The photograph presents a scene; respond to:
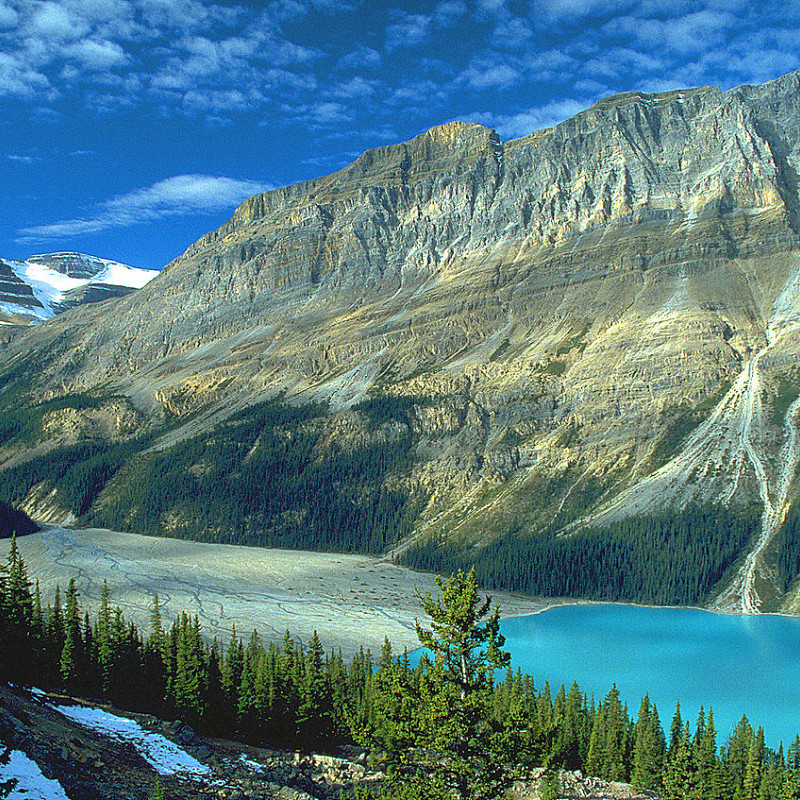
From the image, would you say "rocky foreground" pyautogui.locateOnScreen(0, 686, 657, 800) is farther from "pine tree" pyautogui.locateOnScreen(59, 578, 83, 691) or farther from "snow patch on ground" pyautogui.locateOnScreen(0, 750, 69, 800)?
"pine tree" pyautogui.locateOnScreen(59, 578, 83, 691)

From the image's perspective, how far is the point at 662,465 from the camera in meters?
127

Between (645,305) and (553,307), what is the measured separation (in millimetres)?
22841

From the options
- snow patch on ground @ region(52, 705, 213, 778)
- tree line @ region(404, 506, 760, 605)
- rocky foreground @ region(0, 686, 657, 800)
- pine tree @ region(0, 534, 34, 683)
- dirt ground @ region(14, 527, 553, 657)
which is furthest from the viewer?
tree line @ region(404, 506, 760, 605)

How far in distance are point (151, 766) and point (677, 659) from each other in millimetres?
64190

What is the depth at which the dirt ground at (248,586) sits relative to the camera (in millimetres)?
83688

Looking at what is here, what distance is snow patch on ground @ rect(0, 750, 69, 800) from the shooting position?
21156mm

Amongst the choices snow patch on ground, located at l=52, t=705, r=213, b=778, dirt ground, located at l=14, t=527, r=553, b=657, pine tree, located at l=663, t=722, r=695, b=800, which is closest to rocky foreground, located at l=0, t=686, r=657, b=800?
snow patch on ground, located at l=52, t=705, r=213, b=778

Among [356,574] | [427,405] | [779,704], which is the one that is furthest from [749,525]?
[427,405]

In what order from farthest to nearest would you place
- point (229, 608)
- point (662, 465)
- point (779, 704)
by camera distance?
point (662, 465) < point (229, 608) < point (779, 704)

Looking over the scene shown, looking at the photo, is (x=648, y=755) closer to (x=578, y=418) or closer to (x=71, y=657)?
(x=71, y=657)

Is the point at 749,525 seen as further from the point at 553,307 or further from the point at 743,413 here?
the point at 553,307

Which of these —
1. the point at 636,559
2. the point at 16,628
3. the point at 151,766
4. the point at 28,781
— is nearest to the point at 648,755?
the point at 151,766

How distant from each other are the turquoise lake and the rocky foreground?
2804cm

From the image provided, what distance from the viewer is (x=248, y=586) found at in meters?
106
